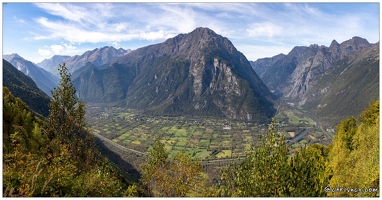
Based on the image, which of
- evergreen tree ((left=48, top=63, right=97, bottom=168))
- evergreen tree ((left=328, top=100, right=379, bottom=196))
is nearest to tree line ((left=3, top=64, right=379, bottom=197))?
evergreen tree ((left=48, top=63, right=97, bottom=168))

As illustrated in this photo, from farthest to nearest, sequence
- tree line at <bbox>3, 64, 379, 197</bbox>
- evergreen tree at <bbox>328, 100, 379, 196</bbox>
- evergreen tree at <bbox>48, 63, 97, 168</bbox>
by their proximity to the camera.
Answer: evergreen tree at <bbox>328, 100, 379, 196</bbox>
evergreen tree at <bbox>48, 63, 97, 168</bbox>
tree line at <bbox>3, 64, 379, 197</bbox>

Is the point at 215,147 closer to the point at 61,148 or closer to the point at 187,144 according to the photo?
the point at 187,144

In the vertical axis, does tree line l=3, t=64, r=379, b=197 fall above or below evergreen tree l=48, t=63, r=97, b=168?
below

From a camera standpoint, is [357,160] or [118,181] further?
[357,160]

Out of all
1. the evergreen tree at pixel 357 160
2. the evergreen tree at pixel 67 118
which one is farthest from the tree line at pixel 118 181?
the evergreen tree at pixel 357 160

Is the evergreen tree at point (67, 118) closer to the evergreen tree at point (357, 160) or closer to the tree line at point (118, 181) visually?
the tree line at point (118, 181)

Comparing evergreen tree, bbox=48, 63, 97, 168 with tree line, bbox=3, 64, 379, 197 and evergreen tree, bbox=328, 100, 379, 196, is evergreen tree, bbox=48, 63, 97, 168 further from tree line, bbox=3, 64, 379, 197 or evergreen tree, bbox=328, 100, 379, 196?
evergreen tree, bbox=328, 100, 379, 196

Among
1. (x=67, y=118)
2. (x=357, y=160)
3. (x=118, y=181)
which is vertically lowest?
(x=357, y=160)

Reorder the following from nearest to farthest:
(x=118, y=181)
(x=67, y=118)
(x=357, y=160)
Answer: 1. (x=67, y=118)
2. (x=118, y=181)
3. (x=357, y=160)

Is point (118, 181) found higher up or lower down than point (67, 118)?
lower down

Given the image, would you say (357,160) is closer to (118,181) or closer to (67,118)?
(118,181)

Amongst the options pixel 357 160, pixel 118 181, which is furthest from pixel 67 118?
pixel 357 160
